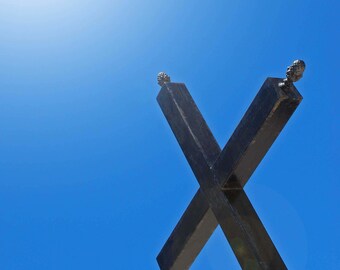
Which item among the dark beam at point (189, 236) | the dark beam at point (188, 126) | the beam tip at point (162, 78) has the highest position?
the beam tip at point (162, 78)

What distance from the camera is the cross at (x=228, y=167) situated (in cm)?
412

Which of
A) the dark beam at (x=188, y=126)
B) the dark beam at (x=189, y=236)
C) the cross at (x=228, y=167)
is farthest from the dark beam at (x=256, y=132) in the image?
the dark beam at (x=189, y=236)

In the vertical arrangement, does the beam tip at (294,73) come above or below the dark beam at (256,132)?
above

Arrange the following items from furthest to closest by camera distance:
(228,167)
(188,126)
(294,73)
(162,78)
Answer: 1. (162,78)
2. (188,126)
3. (228,167)
4. (294,73)

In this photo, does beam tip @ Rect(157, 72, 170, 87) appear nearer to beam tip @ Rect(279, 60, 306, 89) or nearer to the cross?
the cross

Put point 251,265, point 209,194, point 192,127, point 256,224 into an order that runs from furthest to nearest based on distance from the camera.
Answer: point 192,127
point 209,194
point 256,224
point 251,265

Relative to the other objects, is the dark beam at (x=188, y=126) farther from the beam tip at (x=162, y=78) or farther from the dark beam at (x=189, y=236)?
the dark beam at (x=189, y=236)

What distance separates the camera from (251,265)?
4.03 metres

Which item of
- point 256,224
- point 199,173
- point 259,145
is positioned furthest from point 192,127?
point 256,224

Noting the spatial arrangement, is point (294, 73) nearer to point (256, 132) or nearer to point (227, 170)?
point (256, 132)

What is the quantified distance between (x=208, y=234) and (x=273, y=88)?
5.98 ft

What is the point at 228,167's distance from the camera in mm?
4434

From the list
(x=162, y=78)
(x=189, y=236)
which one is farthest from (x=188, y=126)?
(x=189, y=236)

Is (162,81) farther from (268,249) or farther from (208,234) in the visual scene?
(268,249)
